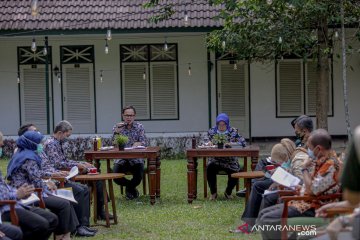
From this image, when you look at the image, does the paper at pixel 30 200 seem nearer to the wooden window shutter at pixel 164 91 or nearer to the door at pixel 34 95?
the wooden window shutter at pixel 164 91

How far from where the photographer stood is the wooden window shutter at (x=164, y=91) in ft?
71.2

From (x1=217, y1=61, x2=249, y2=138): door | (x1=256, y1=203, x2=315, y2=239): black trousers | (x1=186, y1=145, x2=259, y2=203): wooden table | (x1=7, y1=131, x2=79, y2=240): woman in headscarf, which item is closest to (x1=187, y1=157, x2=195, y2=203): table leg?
(x1=186, y1=145, x2=259, y2=203): wooden table

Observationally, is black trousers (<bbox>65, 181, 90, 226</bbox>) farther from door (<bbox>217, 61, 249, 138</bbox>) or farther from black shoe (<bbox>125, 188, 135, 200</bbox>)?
door (<bbox>217, 61, 249, 138</bbox>)

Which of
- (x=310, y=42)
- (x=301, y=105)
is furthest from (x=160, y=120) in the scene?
(x=310, y=42)

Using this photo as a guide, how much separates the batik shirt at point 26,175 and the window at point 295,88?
44.2ft

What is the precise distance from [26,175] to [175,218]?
112 inches

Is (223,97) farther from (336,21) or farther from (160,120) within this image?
(336,21)

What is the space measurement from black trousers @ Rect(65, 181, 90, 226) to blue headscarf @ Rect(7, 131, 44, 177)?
129 centimetres

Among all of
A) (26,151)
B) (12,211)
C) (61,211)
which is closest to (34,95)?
(61,211)

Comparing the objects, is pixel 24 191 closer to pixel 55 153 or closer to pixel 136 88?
pixel 55 153

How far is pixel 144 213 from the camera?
38.1ft

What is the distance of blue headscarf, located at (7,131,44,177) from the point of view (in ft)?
28.9

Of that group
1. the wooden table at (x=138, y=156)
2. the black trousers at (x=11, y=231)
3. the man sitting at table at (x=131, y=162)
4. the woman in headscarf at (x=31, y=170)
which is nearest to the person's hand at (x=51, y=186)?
the woman in headscarf at (x=31, y=170)

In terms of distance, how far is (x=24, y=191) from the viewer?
8250 millimetres
